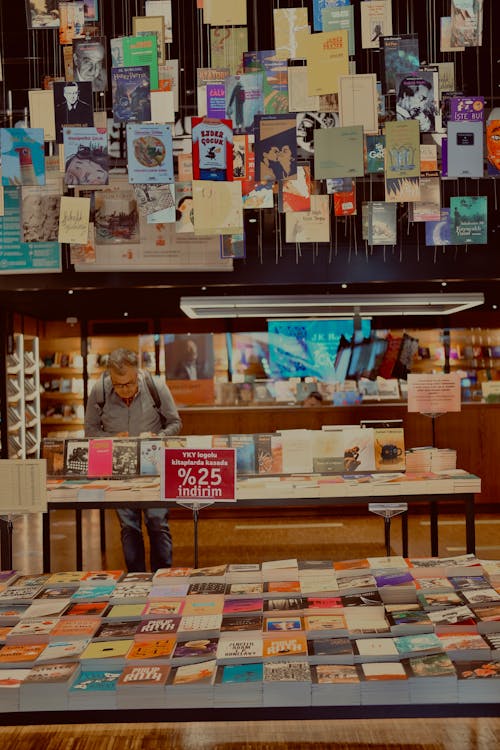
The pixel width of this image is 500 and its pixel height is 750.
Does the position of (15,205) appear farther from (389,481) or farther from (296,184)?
(389,481)

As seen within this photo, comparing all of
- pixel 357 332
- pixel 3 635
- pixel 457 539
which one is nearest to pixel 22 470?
pixel 3 635

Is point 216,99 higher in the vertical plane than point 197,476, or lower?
higher

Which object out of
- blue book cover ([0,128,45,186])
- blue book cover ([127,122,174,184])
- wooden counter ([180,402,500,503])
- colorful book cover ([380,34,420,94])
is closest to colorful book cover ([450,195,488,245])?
colorful book cover ([380,34,420,94])

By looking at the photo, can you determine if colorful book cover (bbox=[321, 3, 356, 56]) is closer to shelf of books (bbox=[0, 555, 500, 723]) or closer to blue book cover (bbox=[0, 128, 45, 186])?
blue book cover (bbox=[0, 128, 45, 186])

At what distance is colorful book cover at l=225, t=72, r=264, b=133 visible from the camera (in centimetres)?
324

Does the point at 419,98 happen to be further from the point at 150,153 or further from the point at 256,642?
the point at 256,642

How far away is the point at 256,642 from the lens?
2273 millimetres

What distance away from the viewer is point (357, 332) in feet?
31.4

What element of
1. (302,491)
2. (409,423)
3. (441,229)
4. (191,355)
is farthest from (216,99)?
(191,355)

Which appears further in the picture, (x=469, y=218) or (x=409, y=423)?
(x=409, y=423)

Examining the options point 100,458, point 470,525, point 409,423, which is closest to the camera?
point 470,525

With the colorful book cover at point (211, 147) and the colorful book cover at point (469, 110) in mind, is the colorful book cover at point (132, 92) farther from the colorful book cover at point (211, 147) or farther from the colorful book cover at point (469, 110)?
the colorful book cover at point (469, 110)

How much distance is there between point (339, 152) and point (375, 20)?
1.83ft

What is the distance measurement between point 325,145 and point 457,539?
15.7 ft
